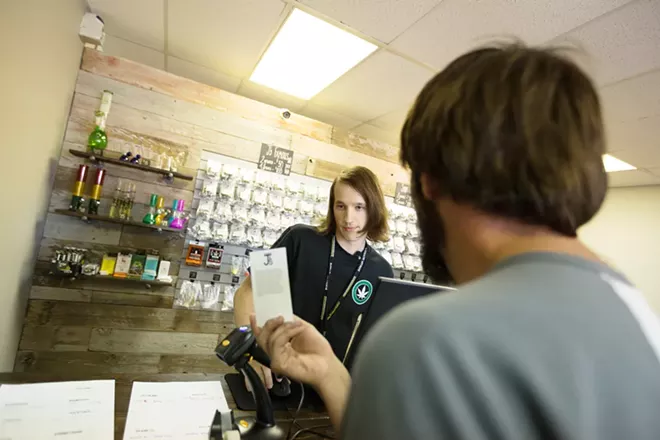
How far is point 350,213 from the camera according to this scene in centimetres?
176

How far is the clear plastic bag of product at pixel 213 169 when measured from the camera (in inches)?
110

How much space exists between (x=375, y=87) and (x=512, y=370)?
2677mm

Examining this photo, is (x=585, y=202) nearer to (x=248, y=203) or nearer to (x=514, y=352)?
(x=514, y=352)

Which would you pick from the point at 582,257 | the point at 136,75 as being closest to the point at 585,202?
the point at 582,257

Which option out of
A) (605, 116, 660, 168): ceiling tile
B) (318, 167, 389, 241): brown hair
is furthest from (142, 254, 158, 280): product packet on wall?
(605, 116, 660, 168): ceiling tile

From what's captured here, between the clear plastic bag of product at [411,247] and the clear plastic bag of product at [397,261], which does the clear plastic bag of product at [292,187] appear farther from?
the clear plastic bag of product at [411,247]

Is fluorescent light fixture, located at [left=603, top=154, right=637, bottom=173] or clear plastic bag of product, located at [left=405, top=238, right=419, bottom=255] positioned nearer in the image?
fluorescent light fixture, located at [left=603, top=154, right=637, bottom=173]

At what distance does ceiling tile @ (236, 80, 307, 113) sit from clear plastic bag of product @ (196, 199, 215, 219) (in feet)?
→ 3.40

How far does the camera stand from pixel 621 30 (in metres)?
1.72

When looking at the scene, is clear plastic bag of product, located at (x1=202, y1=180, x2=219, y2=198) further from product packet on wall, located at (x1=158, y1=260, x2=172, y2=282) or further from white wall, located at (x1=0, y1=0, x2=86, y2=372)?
white wall, located at (x1=0, y1=0, x2=86, y2=372)

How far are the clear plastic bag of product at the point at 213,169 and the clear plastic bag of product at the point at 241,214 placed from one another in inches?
11.9

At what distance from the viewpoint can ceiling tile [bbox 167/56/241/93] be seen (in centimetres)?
276

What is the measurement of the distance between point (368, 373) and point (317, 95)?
2.90 meters

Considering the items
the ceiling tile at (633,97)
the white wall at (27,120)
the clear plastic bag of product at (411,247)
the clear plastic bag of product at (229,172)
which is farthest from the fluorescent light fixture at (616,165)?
the white wall at (27,120)
